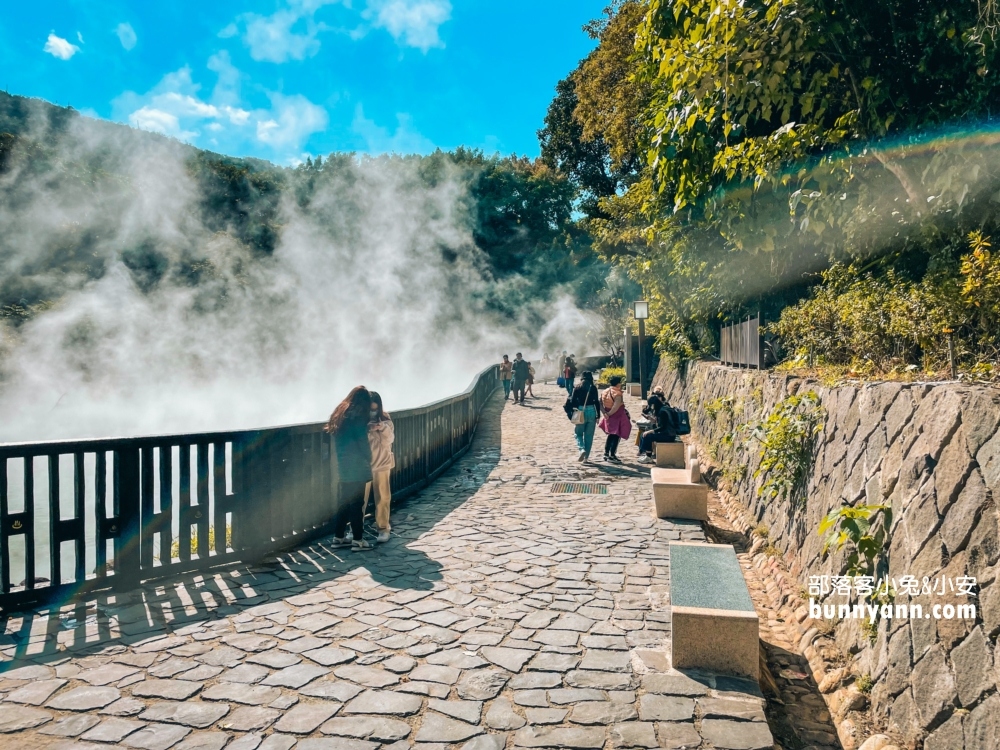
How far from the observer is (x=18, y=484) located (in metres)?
21.6

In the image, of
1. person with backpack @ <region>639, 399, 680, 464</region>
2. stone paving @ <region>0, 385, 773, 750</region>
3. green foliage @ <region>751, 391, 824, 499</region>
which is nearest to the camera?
stone paving @ <region>0, 385, 773, 750</region>

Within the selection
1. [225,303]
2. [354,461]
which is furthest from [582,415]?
[225,303]

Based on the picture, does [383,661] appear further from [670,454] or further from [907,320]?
[670,454]

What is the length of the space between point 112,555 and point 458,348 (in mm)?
50801

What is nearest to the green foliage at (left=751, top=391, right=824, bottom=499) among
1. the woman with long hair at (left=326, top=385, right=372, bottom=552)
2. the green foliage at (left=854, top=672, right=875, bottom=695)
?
the green foliage at (left=854, top=672, right=875, bottom=695)

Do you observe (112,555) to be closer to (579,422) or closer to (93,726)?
(93,726)

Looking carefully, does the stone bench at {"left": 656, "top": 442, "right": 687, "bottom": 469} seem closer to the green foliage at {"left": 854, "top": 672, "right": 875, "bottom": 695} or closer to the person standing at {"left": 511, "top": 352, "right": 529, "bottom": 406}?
the green foliage at {"left": 854, "top": 672, "right": 875, "bottom": 695}

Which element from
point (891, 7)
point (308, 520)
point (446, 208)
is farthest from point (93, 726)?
point (446, 208)

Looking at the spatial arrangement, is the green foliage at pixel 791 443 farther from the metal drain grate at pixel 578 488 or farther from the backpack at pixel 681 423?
the backpack at pixel 681 423

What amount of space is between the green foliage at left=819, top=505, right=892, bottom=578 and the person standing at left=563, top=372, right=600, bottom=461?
831 cm

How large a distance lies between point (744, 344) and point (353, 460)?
748cm

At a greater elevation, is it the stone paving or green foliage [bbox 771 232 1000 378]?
green foliage [bbox 771 232 1000 378]

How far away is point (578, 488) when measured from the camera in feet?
34.0

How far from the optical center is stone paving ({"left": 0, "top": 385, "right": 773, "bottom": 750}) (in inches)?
131
